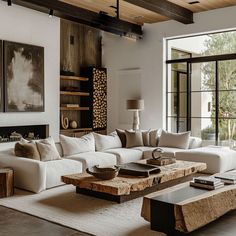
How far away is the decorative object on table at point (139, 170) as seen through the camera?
4.66m

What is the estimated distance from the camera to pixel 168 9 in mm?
6902

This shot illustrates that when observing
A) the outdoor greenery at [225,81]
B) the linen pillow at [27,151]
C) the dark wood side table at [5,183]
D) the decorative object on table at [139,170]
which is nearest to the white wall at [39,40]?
the linen pillow at [27,151]

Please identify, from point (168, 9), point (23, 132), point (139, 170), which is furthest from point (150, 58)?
point (139, 170)

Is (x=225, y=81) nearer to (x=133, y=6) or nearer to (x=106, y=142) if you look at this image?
(x=133, y=6)

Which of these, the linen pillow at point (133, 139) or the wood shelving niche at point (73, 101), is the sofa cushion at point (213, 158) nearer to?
the linen pillow at point (133, 139)

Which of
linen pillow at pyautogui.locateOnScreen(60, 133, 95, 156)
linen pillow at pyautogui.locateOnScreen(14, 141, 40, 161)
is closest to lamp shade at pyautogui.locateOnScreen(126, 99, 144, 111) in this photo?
linen pillow at pyautogui.locateOnScreen(60, 133, 95, 156)

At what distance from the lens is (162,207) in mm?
3357

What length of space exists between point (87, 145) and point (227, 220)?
336cm

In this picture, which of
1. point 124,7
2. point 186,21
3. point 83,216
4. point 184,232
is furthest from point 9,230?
point 186,21

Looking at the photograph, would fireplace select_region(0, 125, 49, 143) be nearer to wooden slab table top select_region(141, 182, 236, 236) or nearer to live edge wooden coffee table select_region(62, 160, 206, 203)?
live edge wooden coffee table select_region(62, 160, 206, 203)

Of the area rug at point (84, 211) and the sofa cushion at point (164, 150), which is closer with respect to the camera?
Answer: the area rug at point (84, 211)

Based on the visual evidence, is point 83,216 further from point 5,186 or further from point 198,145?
point 198,145

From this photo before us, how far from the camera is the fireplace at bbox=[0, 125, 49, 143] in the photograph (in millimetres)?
6988

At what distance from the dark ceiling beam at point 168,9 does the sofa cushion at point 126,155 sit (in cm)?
281
